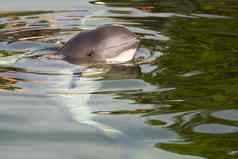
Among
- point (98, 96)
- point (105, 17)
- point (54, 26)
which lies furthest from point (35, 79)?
A: point (105, 17)

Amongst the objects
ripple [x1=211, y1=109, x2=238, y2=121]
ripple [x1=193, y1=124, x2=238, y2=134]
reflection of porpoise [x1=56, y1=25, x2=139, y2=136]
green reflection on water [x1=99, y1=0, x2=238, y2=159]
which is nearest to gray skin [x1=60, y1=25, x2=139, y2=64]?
reflection of porpoise [x1=56, y1=25, x2=139, y2=136]

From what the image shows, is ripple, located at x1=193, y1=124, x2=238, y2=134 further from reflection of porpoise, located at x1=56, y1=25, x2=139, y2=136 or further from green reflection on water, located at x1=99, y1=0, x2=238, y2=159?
reflection of porpoise, located at x1=56, y1=25, x2=139, y2=136

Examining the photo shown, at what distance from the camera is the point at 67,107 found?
553cm

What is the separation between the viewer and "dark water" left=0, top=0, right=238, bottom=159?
4699mm

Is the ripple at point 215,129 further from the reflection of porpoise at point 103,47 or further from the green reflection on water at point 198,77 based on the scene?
the reflection of porpoise at point 103,47

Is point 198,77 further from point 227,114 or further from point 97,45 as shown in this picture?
point 97,45

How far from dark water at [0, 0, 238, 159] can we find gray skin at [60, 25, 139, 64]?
19cm

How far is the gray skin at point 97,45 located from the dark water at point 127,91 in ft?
0.62

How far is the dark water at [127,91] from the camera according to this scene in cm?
470

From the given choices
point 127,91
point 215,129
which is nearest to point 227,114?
point 215,129

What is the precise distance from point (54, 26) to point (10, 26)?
1.62 feet

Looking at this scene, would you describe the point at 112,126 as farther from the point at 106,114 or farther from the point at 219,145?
the point at 219,145

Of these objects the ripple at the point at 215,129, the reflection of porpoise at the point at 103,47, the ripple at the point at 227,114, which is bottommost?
the ripple at the point at 215,129

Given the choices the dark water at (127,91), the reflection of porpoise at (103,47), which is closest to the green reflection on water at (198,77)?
the dark water at (127,91)
